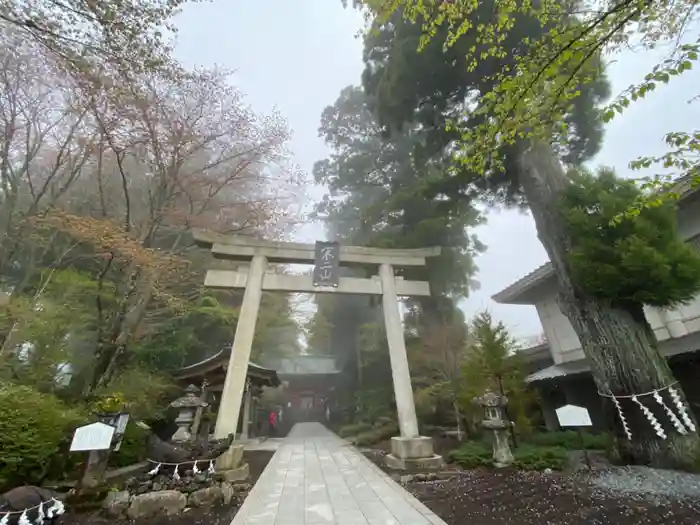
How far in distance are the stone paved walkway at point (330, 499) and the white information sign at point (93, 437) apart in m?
1.80

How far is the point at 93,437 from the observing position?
163 inches

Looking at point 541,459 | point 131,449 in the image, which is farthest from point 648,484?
point 131,449

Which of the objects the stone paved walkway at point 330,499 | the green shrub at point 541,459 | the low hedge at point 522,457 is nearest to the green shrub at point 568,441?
the low hedge at point 522,457

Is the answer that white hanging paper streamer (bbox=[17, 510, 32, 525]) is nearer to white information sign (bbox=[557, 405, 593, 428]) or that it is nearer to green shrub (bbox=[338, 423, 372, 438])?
white information sign (bbox=[557, 405, 593, 428])

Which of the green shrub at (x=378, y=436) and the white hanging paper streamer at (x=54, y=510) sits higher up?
the green shrub at (x=378, y=436)

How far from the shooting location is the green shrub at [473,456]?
20.9 feet

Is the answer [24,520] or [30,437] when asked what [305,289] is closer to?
[30,437]

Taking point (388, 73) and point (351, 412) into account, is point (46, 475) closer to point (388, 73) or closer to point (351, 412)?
point (388, 73)

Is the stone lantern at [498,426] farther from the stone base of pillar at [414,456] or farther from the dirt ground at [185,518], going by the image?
the dirt ground at [185,518]

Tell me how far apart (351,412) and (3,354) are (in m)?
13.7

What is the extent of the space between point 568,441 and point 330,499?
5547 millimetres

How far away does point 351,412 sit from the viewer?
17.3 meters

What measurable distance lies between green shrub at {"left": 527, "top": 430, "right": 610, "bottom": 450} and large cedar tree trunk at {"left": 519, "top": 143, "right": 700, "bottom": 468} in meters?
1.69

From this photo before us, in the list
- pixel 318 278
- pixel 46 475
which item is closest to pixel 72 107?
pixel 318 278
